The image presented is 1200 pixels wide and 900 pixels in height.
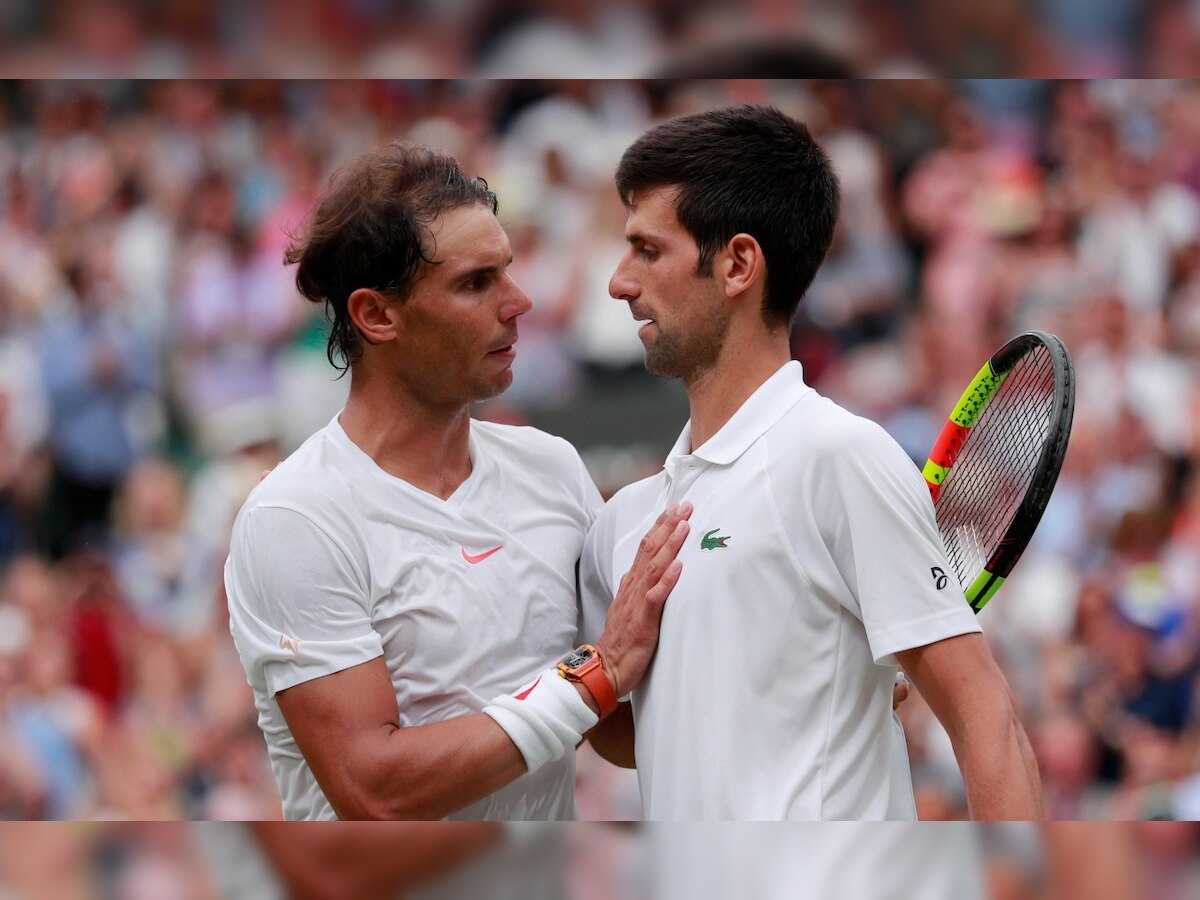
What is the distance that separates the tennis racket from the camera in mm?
2584

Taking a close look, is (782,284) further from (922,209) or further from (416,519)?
(922,209)

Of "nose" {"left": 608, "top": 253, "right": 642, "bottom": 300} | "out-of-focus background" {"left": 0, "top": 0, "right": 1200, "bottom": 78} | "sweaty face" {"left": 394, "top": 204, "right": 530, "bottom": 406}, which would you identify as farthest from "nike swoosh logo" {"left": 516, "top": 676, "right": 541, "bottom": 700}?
"out-of-focus background" {"left": 0, "top": 0, "right": 1200, "bottom": 78}

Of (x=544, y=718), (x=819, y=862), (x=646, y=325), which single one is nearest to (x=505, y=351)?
(x=646, y=325)

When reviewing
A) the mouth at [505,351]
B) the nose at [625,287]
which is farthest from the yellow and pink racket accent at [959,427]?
the mouth at [505,351]

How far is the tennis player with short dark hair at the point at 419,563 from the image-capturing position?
2.52 m

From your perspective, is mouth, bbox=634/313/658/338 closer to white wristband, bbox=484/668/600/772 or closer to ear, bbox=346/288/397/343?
ear, bbox=346/288/397/343

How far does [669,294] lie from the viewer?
2.56 m

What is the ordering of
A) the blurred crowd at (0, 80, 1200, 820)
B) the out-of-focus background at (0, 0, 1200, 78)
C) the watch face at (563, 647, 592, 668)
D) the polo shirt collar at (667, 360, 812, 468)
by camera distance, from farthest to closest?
the blurred crowd at (0, 80, 1200, 820)
the watch face at (563, 647, 592, 668)
the polo shirt collar at (667, 360, 812, 468)
the out-of-focus background at (0, 0, 1200, 78)

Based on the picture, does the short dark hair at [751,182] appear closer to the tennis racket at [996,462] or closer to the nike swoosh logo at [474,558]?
the tennis racket at [996,462]

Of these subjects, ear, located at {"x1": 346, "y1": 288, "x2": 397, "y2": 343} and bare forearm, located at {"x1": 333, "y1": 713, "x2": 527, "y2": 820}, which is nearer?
bare forearm, located at {"x1": 333, "y1": 713, "x2": 527, "y2": 820}

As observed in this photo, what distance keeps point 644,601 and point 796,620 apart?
0.27 meters

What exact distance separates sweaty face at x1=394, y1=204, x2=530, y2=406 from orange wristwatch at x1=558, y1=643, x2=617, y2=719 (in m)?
0.55

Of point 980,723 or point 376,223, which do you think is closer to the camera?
point 980,723

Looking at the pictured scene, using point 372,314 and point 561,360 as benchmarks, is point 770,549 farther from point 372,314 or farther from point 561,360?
point 561,360
